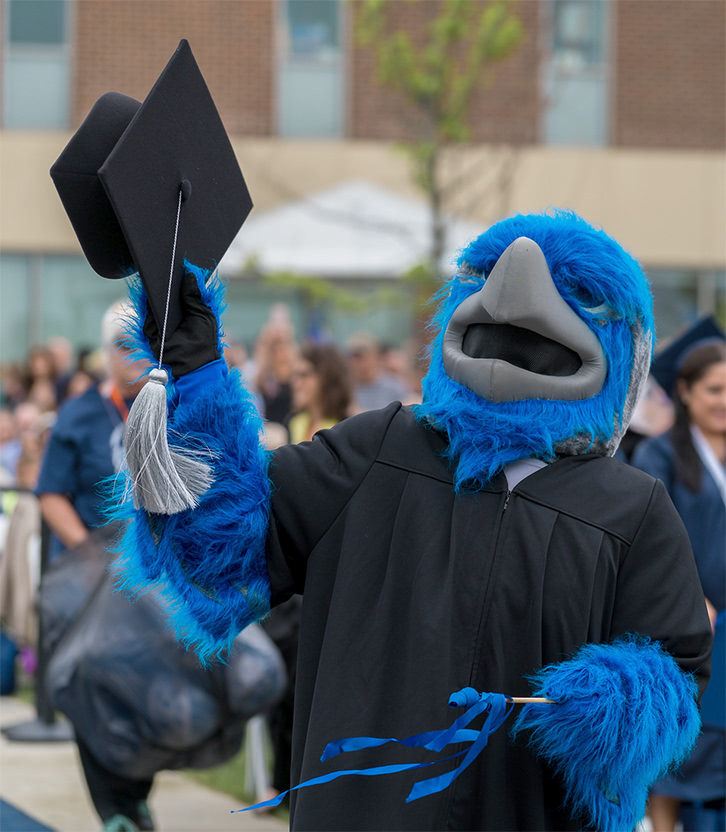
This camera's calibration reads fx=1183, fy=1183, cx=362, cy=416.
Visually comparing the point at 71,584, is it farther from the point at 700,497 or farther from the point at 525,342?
the point at 525,342

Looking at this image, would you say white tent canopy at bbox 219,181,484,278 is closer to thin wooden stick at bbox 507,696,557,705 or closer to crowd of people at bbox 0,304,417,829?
crowd of people at bbox 0,304,417,829

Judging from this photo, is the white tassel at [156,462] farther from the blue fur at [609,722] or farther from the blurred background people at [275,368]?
the blurred background people at [275,368]

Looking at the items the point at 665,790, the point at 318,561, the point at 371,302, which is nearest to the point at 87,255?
the point at 318,561

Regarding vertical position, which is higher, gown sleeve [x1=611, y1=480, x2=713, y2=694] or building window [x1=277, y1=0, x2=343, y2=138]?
building window [x1=277, y1=0, x2=343, y2=138]

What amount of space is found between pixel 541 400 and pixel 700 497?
7.40 ft

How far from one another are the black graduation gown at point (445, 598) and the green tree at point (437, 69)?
927cm

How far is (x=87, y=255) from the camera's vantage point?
2.25 metres

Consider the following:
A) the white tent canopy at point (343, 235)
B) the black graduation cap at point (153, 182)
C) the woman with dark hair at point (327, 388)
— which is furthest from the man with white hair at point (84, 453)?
the white tent canopy at point (343, 235)

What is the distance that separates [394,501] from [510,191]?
41.8 feet

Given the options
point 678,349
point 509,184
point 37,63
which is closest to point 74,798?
point 678,349

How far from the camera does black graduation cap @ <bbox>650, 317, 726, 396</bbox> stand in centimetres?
479

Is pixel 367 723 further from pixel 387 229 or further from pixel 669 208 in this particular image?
pixel 669 208

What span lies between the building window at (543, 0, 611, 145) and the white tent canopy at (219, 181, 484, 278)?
2.58m

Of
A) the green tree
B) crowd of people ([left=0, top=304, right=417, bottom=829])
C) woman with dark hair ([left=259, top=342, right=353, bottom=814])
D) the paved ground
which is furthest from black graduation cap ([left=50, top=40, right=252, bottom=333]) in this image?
the green tree
